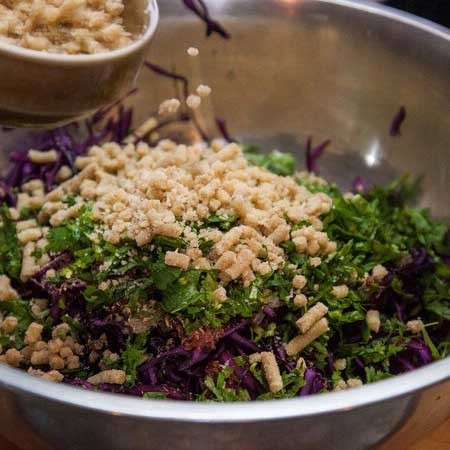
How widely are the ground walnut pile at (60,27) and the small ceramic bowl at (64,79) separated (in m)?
0.03

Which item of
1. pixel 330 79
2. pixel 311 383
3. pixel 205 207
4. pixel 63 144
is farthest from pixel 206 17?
pixel 311 383

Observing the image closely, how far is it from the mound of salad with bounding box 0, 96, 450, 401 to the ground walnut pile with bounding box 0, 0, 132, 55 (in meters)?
0.27

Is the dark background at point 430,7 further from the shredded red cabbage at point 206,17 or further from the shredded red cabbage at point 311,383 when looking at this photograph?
the shredded red cabbage at point 311,383

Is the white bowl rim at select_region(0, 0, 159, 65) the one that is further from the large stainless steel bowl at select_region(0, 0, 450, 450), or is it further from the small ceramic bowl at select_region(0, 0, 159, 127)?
the large stainless steel bowl at select_region(0, 0, 450, 450)

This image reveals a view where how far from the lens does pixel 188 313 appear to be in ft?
3.71

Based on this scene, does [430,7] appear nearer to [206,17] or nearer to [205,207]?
[206,17]

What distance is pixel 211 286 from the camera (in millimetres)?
1151

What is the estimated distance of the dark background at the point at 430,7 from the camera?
198 centimetres

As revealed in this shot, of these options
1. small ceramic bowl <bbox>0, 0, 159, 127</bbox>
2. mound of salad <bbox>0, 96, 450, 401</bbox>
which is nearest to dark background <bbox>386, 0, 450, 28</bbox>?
mound of salad <bbox>0, 96, 450, 401</bbox>

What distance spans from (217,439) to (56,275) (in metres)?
0.54

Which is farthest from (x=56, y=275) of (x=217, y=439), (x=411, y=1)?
(x=411, y=1)

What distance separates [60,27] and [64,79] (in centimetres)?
12

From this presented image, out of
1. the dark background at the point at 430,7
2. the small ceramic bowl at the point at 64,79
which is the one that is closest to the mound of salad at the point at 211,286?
the small ceramic bowl at the point at 64,79

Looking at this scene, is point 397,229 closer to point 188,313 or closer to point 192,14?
point 188,313
